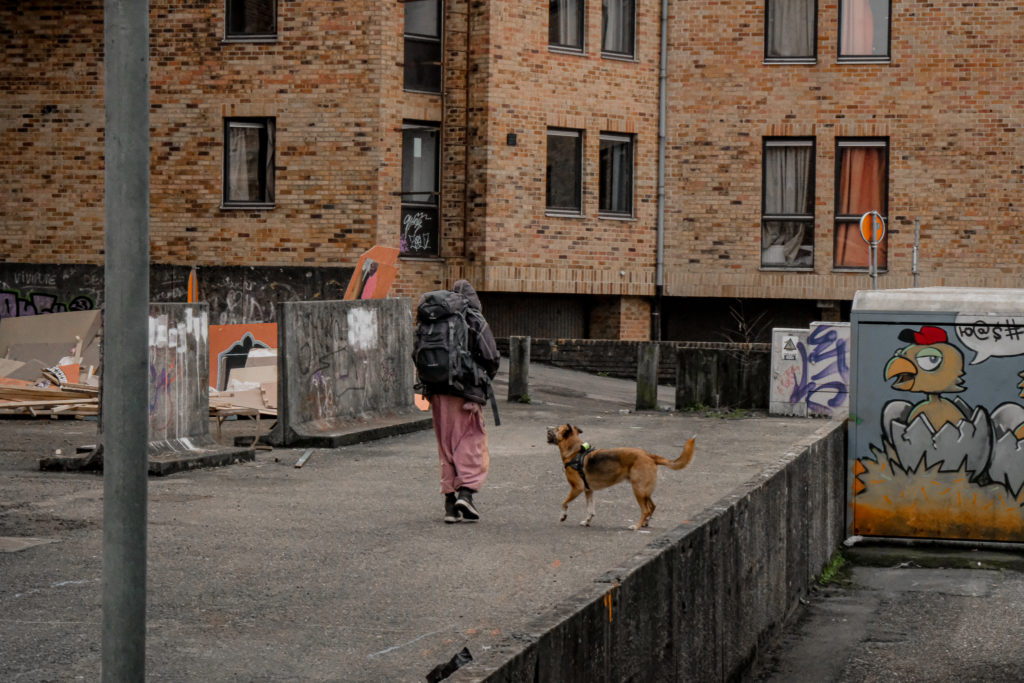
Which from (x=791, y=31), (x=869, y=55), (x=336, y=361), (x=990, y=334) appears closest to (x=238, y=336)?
(x=336, y=361)

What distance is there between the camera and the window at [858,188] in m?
28.0

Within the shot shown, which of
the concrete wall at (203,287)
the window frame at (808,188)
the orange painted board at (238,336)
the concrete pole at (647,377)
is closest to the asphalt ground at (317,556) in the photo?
the orange painted board at (238,336)

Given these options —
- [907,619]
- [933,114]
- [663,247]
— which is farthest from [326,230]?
[907,619]

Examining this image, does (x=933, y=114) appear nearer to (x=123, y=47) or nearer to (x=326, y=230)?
(x=326, y=230)

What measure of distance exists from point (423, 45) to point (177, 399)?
14.6 m

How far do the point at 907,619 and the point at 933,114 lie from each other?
19.6 meters

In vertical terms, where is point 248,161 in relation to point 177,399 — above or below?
above

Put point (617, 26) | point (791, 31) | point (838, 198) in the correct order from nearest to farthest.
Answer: point (617, 26) → point (838, 198) → point (791, 31)

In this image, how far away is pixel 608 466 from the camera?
404 inches

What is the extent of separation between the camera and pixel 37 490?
38.2 feet

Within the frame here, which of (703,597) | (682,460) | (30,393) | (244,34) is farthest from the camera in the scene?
(244,34)

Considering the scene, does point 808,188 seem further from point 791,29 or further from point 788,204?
point 791,29

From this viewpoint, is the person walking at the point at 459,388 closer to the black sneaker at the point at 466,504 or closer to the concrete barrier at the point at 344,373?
the black sneaker at the point at 466,504

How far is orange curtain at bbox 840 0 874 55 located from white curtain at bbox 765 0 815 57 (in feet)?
2.06
